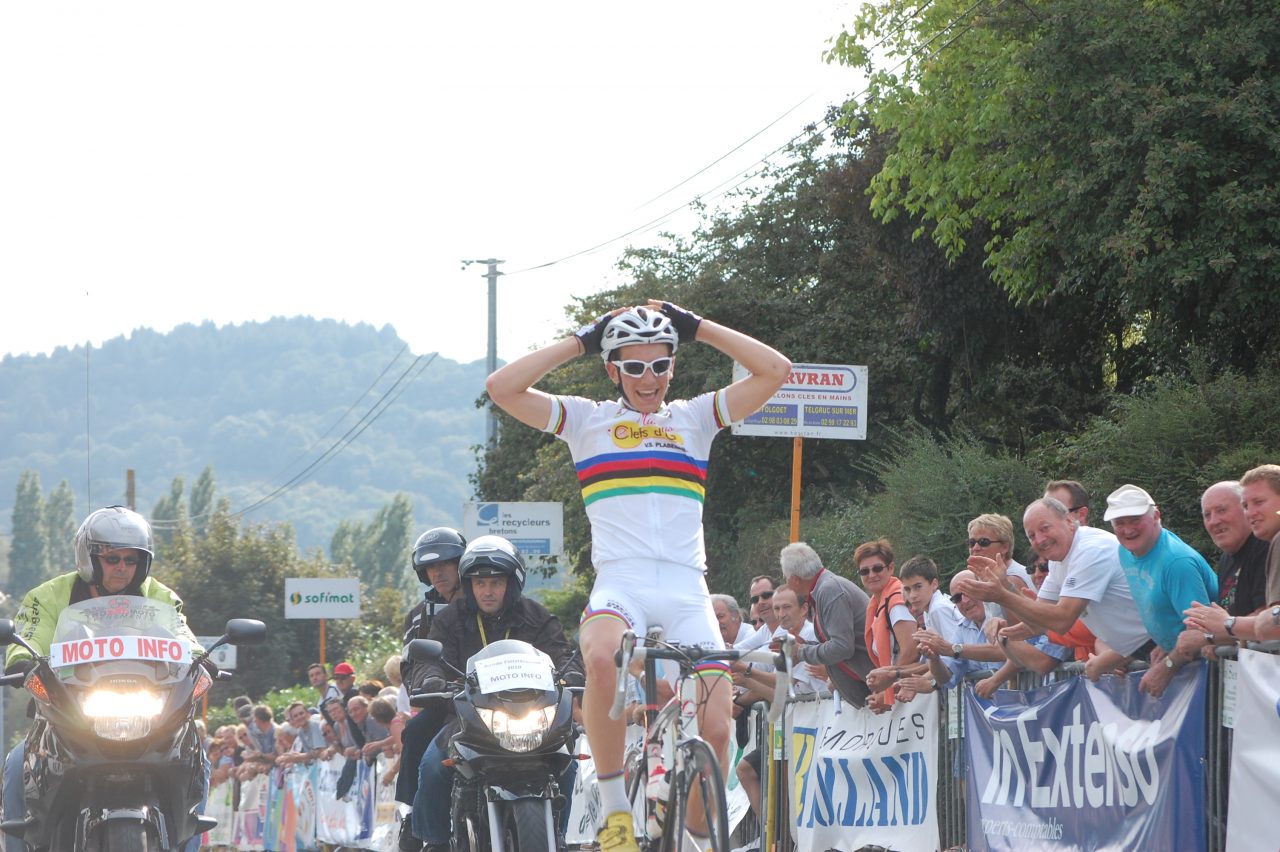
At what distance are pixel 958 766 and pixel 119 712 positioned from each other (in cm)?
502

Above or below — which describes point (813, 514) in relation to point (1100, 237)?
below

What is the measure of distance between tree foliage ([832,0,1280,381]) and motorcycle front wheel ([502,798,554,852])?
1420cm

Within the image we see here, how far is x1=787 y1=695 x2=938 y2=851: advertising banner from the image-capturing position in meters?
10.7

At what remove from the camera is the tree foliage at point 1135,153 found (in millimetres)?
19891

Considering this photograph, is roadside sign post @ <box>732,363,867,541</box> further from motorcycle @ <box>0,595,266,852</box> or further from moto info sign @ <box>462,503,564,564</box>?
moto info sign @ <box>462,503,564,564</box>

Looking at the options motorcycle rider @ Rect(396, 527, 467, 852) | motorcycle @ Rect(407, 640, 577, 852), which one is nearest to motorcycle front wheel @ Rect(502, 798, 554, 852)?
motorcycle @ Rect(407, 640, 577, 852)

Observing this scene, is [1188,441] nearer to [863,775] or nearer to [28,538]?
[863,775]

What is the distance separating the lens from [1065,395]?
27.5m

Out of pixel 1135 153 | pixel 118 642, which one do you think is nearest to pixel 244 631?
pixel 118 642

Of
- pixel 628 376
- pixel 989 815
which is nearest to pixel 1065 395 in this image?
pixel 989 815

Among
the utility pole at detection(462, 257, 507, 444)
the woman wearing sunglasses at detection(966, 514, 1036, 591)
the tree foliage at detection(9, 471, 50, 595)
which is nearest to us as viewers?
the woman wearing sunglasses at detection(966, 514, 1036, 591)

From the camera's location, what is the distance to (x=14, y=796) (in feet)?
26.0

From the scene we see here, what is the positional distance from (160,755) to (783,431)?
733 cm

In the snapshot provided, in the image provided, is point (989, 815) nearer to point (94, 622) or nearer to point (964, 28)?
point (94, 622)
